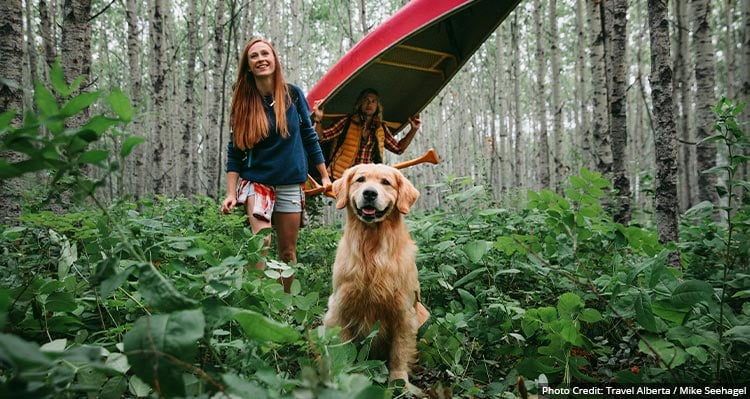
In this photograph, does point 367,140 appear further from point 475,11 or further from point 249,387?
point 249,387

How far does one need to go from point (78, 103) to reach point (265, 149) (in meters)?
2.32

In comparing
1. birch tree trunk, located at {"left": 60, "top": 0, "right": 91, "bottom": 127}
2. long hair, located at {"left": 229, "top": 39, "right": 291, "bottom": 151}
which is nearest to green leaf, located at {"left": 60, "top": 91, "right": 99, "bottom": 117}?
long hair, located at {"left": 229, "top": 39, "right": 291, "bottom": 151}

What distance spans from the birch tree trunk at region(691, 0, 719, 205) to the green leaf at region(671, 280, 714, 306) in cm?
453

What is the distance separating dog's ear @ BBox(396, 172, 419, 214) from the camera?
8.89 feet

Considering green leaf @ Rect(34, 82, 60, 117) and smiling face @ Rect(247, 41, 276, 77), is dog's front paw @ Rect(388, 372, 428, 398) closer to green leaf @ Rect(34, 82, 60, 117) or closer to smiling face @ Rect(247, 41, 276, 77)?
green leaf @ Rect(34, 82, 60, 117)

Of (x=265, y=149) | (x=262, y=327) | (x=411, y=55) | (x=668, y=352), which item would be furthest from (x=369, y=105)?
(x=262, y=327)

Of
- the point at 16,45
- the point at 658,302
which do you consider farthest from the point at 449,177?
the point at 16,45

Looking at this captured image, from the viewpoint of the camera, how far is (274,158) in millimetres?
3213

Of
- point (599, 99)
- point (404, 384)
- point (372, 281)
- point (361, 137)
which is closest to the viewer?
point (404, 384)

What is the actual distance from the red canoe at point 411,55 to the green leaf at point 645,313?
4138 millimetres

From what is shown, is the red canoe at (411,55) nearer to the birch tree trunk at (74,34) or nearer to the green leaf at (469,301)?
the birch tree trunk at (74,34)

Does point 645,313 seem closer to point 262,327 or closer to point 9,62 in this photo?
point 262,327

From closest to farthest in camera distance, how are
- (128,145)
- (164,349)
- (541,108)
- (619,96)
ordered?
(164,349) → (128,145) → (619,96) → (541,108)

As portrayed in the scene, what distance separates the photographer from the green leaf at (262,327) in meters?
1.06
